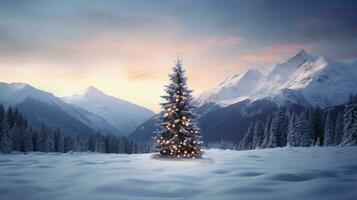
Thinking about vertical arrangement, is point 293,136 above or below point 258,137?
above

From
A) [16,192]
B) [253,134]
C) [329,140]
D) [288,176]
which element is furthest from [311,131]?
[16,192]

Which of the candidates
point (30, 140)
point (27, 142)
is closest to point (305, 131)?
point (30, 140)

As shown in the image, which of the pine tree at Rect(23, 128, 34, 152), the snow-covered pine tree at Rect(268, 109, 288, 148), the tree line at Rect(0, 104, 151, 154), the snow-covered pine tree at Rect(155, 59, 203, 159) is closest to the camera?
the snow-covered pine tree at Rect(155, 59, 203, 159)

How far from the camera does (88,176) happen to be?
40.0 feet

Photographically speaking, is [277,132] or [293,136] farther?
[277,132]

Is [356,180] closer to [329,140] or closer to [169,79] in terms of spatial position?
[169,79]

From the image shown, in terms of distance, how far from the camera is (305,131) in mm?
67875

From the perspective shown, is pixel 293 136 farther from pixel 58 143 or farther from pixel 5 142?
pixel 58 143

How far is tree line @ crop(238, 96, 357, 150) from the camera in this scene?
55250 mm

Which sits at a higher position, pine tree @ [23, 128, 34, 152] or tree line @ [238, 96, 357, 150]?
tree line @ [238, 96, 357, 150]

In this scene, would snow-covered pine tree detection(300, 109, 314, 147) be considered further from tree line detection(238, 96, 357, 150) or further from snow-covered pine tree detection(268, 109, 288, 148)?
snow-covered pine tree detection(268, 109, 288, 148)

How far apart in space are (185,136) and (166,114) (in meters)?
2.42

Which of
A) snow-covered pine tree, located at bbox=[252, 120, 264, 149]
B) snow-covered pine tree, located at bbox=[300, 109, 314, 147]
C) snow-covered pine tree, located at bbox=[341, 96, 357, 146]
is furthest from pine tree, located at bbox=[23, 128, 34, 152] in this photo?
snow-covered pine tree, located at bbox=[341, 96, 357, 146]

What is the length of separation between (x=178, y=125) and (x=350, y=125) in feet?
132
